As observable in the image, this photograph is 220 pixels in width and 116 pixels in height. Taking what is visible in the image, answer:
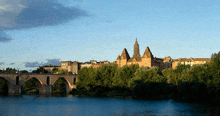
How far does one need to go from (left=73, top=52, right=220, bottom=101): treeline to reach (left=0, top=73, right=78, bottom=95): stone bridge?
1186cm

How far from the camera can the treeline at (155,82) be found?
46.7m

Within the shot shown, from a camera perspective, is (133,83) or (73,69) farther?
(73,69)

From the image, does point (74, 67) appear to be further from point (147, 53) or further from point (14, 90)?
point (14, 90)

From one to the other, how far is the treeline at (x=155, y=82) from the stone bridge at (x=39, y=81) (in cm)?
1186

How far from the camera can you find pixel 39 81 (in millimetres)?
93688

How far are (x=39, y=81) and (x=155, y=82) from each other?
51.0 metres

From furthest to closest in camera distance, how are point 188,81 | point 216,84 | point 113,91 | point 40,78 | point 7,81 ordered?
1. point 40,78
2. point 7,81
3. point 113,91
4. point 188,81
5. point 216,84

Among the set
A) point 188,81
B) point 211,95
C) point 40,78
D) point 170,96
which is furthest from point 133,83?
point 40,78

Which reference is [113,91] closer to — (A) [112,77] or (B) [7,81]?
(A) [112,77]

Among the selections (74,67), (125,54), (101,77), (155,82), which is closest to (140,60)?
(125,54)

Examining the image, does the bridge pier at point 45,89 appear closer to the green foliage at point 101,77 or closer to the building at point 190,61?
the green foliage at point 101,77

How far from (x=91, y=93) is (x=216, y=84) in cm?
4267

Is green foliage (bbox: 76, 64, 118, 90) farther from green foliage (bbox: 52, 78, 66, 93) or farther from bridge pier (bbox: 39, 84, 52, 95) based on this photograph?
green foliage (bbox: 52, 78, 66, 93)

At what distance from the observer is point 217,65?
46.3 metres
